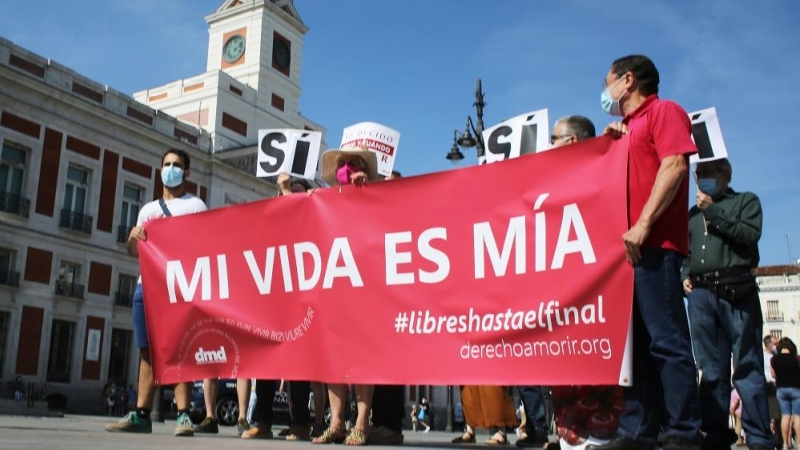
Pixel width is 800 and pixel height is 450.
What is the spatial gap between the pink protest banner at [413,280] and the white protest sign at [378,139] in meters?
2.35

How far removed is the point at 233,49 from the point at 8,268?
23.1m

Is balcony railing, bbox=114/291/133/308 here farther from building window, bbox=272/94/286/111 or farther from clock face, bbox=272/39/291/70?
clock face, bbox=272/39/291/70

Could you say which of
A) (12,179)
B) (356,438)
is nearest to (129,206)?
(12,179)

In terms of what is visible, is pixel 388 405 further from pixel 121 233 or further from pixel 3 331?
pixel 121 233

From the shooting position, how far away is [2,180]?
86.4 ft

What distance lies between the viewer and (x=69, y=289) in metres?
27.9

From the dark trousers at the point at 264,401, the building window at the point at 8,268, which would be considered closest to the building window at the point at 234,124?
the building window at the point at 8,268

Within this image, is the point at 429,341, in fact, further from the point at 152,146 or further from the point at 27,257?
the point at 152,146

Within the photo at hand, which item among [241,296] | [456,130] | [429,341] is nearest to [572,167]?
[429,341]

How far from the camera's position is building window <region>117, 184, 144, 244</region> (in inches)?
1227

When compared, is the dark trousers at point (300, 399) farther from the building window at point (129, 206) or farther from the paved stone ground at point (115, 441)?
the building window at point (129, 206)

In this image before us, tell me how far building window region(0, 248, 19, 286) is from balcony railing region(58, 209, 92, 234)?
2395 mm

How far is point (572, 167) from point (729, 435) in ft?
5.74

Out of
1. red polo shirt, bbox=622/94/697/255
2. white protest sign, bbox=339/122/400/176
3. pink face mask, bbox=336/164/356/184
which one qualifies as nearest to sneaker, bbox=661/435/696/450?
red polo shirt, bbox=622/94/697/255
